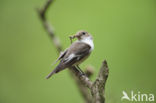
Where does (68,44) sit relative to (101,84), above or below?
above

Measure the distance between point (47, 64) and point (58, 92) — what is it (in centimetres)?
32

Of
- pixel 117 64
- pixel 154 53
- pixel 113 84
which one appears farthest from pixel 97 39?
pixel 154 53

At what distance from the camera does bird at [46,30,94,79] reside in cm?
135

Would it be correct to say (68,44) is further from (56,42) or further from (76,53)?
(76,53)

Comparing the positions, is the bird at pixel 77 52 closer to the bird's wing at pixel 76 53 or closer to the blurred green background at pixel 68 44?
the bird's wing at pixel 76 53

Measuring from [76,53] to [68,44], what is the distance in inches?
36.8

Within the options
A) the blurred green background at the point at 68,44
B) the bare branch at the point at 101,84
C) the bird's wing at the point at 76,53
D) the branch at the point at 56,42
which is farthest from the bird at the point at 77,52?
the blurred green background at the point at 68,44

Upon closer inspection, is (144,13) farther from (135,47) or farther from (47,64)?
(47,64)

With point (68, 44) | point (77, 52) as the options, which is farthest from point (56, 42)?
point (68, 44)

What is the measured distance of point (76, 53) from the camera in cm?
141

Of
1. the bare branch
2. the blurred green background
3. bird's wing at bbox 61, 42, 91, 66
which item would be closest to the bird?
bird's wing at bbox 61, 42, 91, 66

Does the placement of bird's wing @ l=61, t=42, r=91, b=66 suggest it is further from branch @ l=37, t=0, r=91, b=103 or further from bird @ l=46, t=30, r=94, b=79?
branch @ l=37, t=0, r=91, b=103

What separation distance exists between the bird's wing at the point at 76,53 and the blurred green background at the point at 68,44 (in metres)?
0.81

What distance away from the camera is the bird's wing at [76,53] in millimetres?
1354
